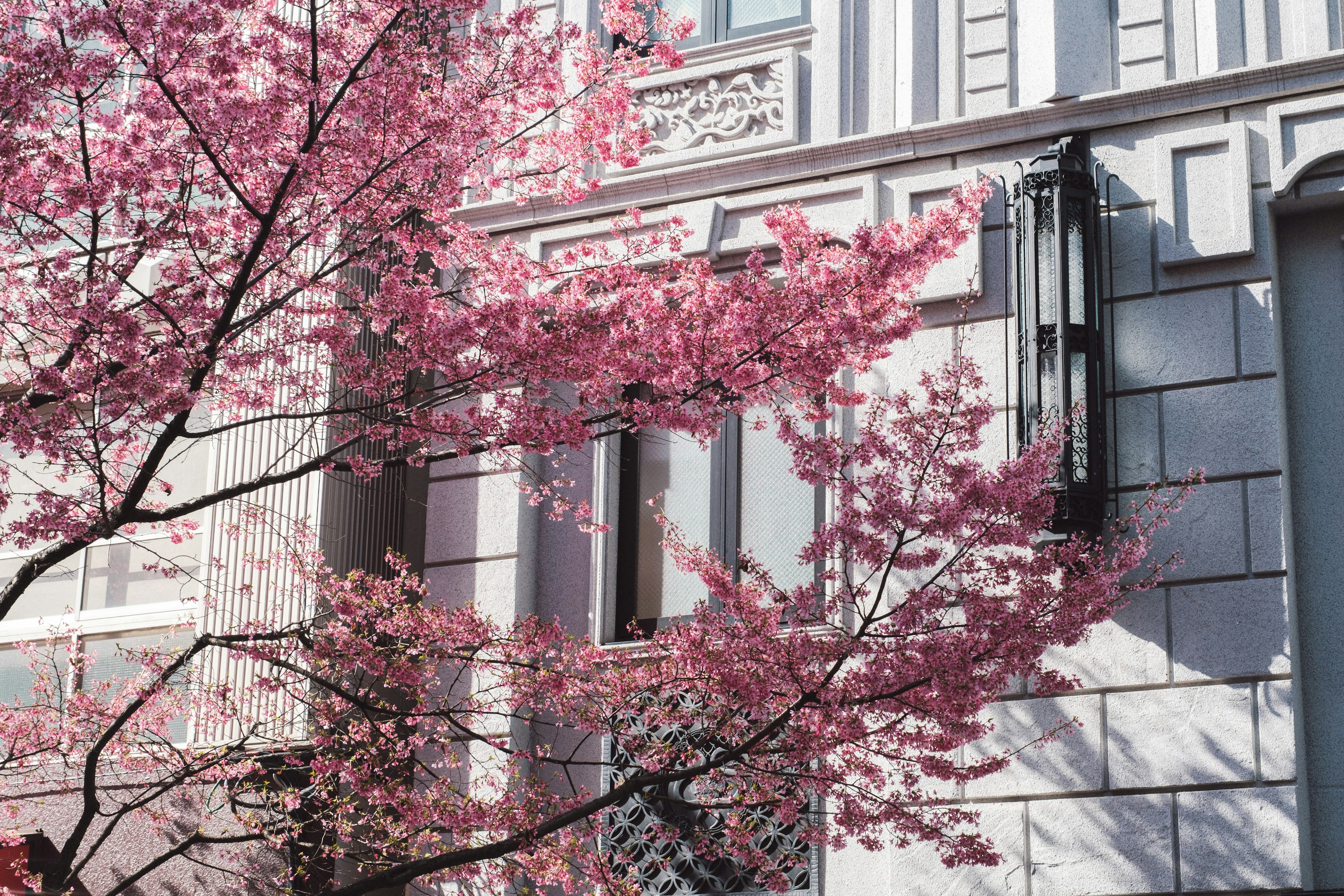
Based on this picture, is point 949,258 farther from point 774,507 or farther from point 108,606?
point 108,606

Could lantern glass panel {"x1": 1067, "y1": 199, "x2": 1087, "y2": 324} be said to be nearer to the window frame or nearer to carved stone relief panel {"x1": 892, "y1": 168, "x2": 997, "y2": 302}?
carved stone relief panel {"x1": 892, "y1": 168, "x2": 997, "y2": 302}

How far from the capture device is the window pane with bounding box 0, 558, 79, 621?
46.8ft

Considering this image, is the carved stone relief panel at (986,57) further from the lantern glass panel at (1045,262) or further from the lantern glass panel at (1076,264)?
the lantern glass panel at (1076,264)

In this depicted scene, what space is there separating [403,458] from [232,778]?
14.3ft

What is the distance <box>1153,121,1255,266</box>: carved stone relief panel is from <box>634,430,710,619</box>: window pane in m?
3.80

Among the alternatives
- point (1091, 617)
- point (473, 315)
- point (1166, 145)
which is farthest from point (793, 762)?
point (1166, 145)

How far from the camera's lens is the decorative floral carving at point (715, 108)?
12766mm

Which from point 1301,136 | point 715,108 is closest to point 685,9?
point 715,108

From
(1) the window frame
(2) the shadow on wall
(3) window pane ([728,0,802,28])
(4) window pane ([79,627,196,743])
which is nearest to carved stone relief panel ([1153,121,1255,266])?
(2) the shadow on wall

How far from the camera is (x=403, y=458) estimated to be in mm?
9203

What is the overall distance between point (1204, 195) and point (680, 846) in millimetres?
5932

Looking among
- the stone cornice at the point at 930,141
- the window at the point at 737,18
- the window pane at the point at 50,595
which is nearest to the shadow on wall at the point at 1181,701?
the stone cornice at the point at 930,141

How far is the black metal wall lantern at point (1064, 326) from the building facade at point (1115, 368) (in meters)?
0.32

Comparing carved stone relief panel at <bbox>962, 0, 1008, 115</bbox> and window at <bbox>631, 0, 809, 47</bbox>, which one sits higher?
window at <bbox>631, 0, 809, 47</bbox>
